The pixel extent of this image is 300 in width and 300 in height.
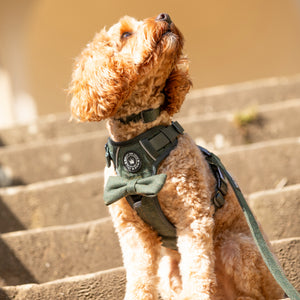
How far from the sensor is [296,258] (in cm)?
271

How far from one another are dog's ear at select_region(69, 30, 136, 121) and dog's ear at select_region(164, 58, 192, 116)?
0.26 m

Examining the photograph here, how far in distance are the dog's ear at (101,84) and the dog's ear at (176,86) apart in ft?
0.86

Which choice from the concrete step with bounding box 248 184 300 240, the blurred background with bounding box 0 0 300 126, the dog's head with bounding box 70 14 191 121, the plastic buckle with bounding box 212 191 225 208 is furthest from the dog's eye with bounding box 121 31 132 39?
the blurred background with bounding box 0 0 300 126

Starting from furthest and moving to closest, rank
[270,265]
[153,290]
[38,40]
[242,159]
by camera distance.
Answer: [38,40] → [242,159] → [153,290] → [270,265]

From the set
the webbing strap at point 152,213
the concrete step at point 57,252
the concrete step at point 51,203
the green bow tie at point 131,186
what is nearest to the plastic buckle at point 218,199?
the webbing strap at point 152,213

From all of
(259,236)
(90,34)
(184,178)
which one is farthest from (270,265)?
(90,34)

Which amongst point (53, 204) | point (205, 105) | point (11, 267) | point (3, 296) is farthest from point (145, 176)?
point (205, 105)

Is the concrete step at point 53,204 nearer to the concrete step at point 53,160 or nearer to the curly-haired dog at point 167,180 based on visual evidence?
the concrete step at point 53,160

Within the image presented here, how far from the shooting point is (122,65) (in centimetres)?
225

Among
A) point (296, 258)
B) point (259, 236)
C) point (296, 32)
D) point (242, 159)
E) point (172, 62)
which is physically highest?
point (296, 32)

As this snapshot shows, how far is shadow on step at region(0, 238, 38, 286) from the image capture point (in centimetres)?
303

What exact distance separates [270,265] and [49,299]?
1190 millimetres

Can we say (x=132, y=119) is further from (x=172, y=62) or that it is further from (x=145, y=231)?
(x=145, y=231)

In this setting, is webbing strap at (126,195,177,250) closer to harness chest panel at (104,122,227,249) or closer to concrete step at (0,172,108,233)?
harness chest panel at (104,122,227,249)
